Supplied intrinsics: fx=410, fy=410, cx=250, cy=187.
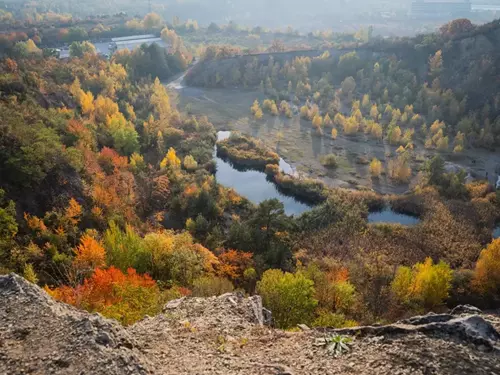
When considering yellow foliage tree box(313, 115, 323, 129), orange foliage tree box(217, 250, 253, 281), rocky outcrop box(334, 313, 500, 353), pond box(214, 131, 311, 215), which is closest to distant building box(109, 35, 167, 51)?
yellow foliage tree box(313, 115, 323, 129)

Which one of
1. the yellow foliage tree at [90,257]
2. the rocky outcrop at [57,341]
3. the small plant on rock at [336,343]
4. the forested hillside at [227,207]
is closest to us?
the rocky outcrop at [57,341]

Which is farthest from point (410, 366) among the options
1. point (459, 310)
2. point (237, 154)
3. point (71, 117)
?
point (237, 154)

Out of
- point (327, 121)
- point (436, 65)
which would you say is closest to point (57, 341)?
point (327, 121)

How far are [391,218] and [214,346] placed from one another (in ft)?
171

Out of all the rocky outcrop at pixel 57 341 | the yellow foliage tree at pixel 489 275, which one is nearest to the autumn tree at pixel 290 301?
the rocky outcrop at pixel 57 341

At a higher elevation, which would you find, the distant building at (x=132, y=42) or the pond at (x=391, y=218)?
the distant building at (x=132, y=42)

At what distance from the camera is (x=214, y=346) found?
22156 millimetres

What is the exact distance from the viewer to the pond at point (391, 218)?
6582 centimetres

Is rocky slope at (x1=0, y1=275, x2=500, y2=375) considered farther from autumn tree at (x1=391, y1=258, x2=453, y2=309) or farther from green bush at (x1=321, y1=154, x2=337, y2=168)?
green bush at (x1=321, y1=154, x2=337, y2=168)

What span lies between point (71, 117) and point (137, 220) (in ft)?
85.5

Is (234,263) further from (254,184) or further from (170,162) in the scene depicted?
(254,184)

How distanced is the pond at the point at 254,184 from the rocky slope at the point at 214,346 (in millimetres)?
47947

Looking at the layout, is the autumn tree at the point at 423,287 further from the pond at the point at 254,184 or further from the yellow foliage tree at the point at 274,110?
the yellow foliage tree at the point at 274,110

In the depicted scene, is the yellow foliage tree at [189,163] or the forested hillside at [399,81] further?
the forested hillside at [399,81]
